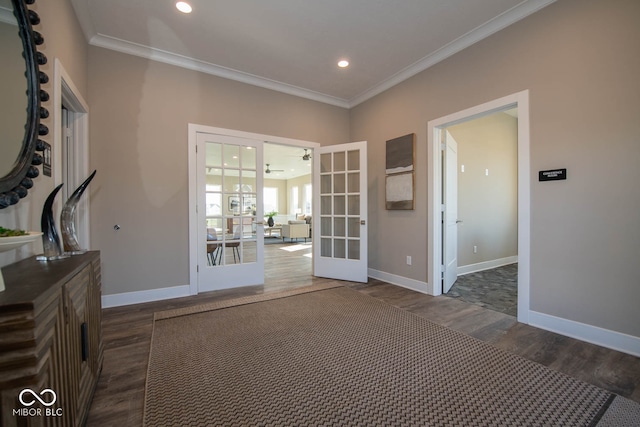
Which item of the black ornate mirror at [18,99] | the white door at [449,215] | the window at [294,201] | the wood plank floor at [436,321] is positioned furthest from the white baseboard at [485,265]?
the window at [294,201]

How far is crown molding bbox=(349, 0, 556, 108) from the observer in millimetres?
2398

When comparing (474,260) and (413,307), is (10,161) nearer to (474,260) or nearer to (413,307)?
(413,307)

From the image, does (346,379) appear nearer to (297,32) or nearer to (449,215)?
(449,215)

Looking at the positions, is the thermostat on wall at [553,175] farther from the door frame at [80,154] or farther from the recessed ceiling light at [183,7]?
the door frame at [80,154]

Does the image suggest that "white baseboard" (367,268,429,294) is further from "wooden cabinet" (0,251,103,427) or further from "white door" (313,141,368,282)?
"wooden cabinet" (0,251,103,427)

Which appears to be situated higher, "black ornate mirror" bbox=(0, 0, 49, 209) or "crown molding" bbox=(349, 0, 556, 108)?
"crown molding" bbox=(349, 0, 556, 108)

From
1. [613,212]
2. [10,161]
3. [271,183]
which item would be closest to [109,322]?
[10,161]

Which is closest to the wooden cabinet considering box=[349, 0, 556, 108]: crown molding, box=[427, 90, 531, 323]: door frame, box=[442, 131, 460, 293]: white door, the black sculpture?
the black sculpture

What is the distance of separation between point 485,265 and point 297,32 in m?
4.57

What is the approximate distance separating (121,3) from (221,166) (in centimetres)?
173

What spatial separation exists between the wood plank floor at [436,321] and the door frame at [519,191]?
0.30 meters

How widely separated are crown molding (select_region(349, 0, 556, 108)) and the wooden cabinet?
3.71 metres
